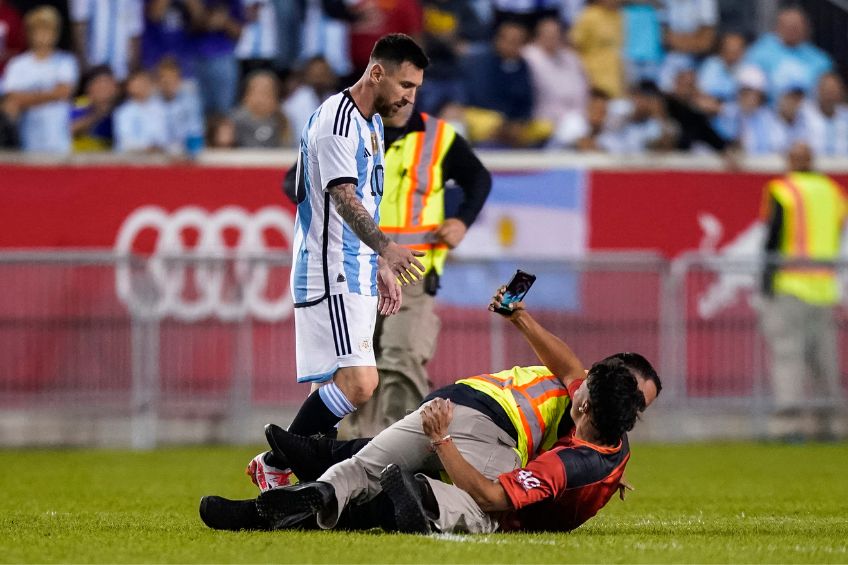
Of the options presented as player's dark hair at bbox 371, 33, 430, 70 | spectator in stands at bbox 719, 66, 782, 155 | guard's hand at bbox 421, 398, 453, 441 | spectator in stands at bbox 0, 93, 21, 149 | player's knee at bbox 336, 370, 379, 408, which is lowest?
guard's hand at bbox 421, 398, 453, 441

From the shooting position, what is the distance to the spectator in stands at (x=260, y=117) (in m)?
16.0

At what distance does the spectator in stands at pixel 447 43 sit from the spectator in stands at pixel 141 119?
2609 millimetres

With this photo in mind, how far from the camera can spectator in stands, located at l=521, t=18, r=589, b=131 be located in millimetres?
17141

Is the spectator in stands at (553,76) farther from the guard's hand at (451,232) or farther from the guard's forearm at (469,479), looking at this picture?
the guard's forearm at (469,479)

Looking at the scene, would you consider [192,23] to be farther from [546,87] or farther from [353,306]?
[353,306]

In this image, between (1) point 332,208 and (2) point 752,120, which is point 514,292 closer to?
(1) point 332,208

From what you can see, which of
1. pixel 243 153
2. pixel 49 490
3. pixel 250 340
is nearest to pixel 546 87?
pixel 243 153

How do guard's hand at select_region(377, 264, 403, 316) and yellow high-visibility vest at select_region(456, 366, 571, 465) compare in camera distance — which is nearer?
yellow high-visibility vest at select_region(456, 366, 571, 465)

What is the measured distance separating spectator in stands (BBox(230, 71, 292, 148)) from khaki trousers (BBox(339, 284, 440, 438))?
6510mm

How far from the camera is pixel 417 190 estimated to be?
31.9 ft

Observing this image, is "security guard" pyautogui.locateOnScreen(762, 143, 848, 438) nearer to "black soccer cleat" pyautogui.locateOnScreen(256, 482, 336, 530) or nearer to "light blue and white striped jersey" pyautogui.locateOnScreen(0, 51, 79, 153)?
"light blue and white striped jersey" pyautogui.locateOnScreen(0, 51, 79, 153)

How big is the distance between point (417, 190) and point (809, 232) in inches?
274

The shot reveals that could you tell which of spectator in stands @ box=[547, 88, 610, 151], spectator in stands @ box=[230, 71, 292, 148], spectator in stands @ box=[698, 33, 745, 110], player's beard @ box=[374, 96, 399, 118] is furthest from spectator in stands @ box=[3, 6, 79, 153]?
player's beard @ box=[374, 96, 399, 118]

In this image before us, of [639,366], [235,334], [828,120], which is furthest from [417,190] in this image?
[828,120]
